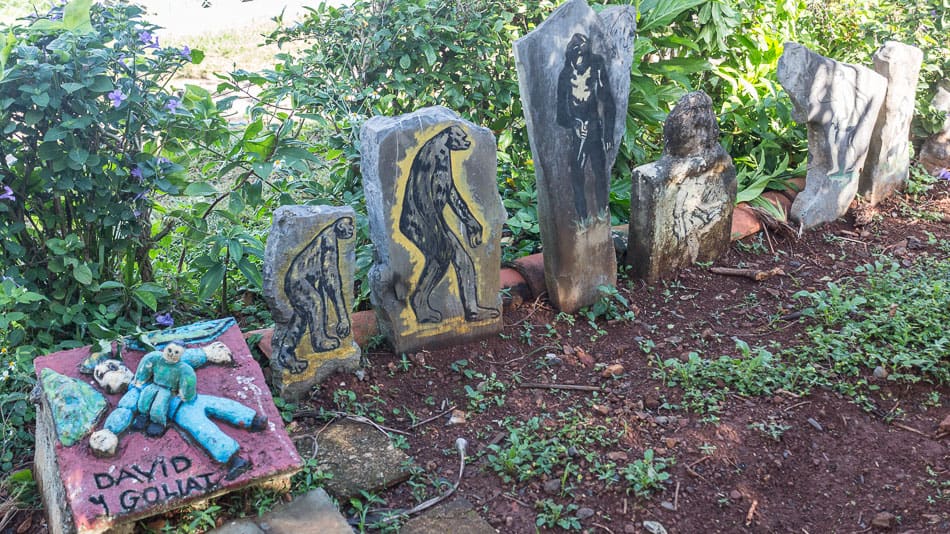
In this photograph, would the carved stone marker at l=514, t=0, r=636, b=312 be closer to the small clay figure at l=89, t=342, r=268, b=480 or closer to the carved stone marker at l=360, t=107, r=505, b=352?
the carved stone marker at l=360, t=107, r=505, b=352

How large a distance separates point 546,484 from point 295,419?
1.05 meters

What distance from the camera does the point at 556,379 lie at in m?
3.67

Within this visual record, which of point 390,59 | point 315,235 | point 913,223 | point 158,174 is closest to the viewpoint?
point 315,235

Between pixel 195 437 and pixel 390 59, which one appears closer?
pixel 195 437

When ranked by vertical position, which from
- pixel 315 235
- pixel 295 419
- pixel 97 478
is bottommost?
pixel 295 419

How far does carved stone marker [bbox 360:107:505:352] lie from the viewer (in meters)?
3.51

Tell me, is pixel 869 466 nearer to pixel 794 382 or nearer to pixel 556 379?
pixel 794 382

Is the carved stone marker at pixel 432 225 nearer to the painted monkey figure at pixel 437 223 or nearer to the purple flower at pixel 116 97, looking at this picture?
the painted monkey figure at pixel 437 223

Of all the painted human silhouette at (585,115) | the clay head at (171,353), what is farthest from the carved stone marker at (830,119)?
the clay head at (171,353)

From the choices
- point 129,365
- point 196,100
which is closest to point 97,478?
point 129,365

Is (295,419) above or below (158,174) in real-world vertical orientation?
below

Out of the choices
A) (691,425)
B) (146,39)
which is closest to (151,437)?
(146,39)

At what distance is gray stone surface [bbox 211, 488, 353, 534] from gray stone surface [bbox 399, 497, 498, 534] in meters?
0.23

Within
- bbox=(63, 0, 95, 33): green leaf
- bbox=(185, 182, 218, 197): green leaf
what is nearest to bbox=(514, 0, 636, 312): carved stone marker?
bbox=(185, 182, 218, 197): green leaf
